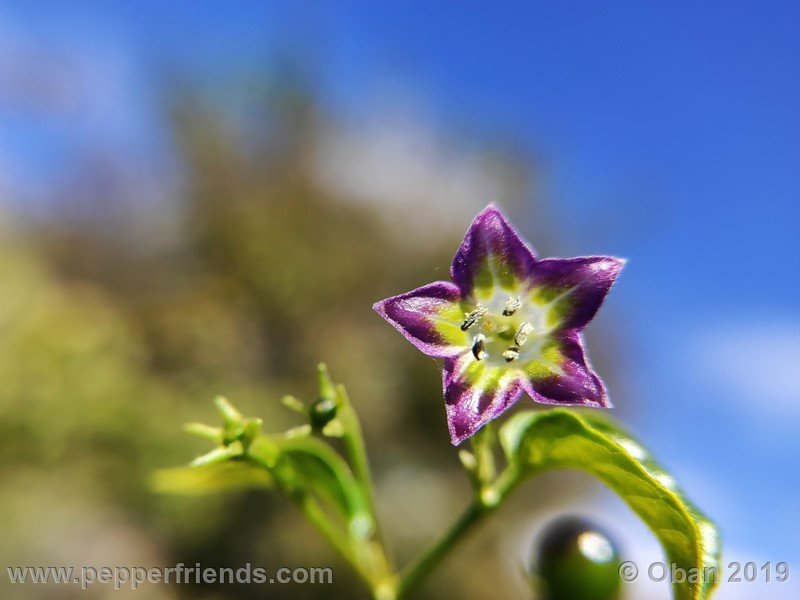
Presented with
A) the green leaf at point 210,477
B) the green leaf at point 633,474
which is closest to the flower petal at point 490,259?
the green leaf at point 633,474

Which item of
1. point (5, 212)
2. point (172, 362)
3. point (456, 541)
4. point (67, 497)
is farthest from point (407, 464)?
point (456, 541)

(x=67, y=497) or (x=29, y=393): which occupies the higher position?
→ (x=29, y=393)

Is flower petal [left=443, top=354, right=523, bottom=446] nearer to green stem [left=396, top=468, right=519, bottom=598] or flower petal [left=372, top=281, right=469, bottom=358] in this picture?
flower petal [left=372, top=281, right=469, bottom=358]

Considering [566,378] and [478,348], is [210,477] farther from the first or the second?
[566,378]

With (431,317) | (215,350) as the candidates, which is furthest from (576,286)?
(215,350)

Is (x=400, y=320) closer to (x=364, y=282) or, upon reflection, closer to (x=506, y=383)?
(x=506, y=383)

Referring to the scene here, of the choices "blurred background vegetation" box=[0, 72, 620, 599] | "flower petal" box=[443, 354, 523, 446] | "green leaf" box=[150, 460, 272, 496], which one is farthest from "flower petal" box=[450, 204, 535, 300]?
"blurred background vegetation" box=[0, 72, 620, 599]

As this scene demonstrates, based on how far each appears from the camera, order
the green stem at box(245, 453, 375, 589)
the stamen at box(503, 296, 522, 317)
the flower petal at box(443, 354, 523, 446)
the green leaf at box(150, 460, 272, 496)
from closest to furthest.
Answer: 1. the flower petal at box(443, 354, 523, 446)
2. the stamen at box(503, 296, 522, 317)
3. the green stem at box(245, 453, 375, 589)
4. the green leaf at box(150, 460, 272, 496)
